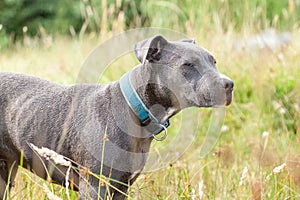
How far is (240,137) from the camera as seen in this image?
5223 mm

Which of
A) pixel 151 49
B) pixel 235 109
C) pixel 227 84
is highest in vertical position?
pixel 151 49

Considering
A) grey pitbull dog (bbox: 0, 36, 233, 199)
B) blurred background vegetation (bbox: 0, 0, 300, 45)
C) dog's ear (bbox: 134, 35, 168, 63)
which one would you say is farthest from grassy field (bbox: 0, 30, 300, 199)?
dog's ear (bbox: 134, 35, 168, 63)

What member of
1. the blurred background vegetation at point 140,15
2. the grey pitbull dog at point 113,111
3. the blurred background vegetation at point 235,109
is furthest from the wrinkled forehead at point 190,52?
the blurred background vegetation at point 140,15

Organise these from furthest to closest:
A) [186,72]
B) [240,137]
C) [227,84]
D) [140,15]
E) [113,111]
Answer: [140,15]
[240,137]
[113,111]
[186,72]
[227,84]

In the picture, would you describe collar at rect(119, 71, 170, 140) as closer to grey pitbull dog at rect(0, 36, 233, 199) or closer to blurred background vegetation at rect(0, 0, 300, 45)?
grey pitbull dog at rect(0, 36, 233, 199)

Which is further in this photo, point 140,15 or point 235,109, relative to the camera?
point 140,15

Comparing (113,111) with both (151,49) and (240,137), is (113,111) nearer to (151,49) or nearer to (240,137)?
(151,49)

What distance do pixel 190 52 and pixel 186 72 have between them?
108 millimetres

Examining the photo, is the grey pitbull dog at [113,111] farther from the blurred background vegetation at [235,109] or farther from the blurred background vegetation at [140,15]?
the blurred background vegetation at [140,15]

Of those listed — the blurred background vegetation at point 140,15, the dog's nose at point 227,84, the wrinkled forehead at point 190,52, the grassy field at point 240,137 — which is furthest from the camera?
the blurred background vegetation at point 140,15

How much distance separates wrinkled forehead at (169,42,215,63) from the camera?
2.92m

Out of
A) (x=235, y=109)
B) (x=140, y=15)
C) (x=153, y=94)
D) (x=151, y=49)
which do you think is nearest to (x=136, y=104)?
(x=153, y=94)

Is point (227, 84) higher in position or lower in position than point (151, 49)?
lower

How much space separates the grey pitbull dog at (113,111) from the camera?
2.93 metres
